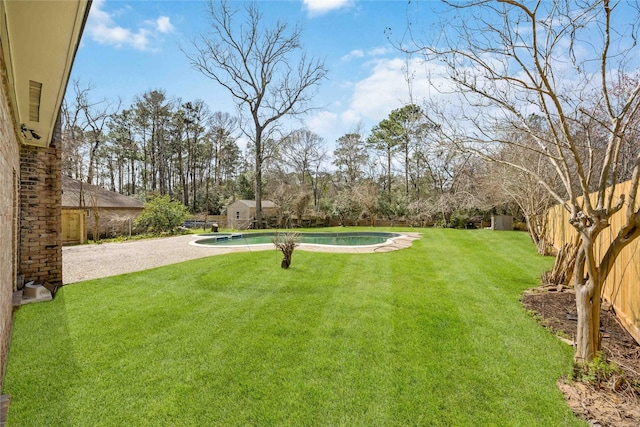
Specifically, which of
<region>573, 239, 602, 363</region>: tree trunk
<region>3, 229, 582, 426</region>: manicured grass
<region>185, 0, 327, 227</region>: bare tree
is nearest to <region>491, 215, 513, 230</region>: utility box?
<region>185, 0, 327, 227</region>: bare tree

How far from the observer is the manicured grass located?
262 cm

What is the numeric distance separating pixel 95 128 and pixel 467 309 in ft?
70.1

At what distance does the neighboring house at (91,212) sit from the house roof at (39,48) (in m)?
11.3

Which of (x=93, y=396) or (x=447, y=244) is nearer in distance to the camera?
(x=93, y=396)

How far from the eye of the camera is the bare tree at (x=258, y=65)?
19594mm

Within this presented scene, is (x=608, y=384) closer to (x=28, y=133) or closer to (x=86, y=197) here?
(x=28, y=133)

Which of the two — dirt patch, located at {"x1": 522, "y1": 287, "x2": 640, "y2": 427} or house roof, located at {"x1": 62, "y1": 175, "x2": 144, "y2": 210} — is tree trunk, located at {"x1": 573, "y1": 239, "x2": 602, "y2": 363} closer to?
dirt patch, located at {"x1": 522, "y1": 287, "x2": 640, "y2": 427}

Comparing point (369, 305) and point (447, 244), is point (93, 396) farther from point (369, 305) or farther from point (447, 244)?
point (447, 244)

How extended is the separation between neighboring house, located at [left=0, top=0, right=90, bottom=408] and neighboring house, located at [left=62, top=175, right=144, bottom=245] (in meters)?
8.80

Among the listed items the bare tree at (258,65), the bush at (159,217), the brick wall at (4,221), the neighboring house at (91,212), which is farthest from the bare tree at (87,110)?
the brick wall at (4,221)

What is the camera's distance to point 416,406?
270 cm

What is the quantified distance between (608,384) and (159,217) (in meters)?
16.9

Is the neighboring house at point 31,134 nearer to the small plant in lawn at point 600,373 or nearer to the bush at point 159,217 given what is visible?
the small plant in lawn at point 600,373

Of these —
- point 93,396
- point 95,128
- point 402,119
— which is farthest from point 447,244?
point 95,128
